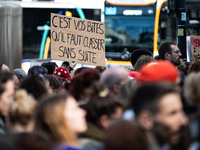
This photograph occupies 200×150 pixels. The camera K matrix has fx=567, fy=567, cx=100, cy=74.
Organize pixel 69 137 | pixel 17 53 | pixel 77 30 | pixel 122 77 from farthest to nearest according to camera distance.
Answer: pixel 17 53
pixel 77 30
pixel 122 77
pixel 69 137

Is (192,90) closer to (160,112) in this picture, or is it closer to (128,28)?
(160,112)

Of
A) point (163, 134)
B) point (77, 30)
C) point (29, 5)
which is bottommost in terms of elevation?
point (163, 134)

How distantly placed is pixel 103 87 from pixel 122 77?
17.3 inches

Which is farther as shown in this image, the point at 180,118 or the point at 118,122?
the point at 180,118

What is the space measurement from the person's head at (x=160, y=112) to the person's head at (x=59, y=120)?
0.40 m

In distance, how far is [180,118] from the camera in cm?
367

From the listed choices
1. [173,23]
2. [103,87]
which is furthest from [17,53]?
[103,87]

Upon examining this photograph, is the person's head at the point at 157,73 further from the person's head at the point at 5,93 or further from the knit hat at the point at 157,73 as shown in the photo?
the person's head at the point at 5,93

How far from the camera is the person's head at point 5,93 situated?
463 centimetres

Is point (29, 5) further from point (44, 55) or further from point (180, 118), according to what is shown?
point (180, 118)

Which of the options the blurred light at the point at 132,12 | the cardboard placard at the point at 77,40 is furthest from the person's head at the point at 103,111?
the blurred light at the point at 132,12

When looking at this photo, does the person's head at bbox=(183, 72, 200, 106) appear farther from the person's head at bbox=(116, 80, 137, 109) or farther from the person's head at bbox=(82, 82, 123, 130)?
the person's head at bbox=(82, 82, 123, 130)

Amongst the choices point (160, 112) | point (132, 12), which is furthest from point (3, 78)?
point (132, 12)

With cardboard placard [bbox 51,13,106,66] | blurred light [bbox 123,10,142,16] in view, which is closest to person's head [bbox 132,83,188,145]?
cardboard placard [bbox 51,13,106,66]
